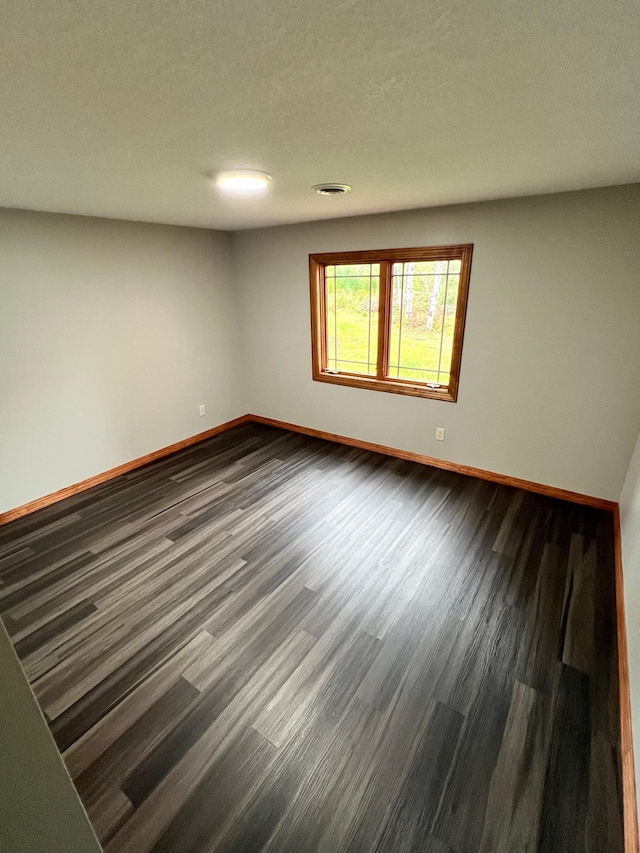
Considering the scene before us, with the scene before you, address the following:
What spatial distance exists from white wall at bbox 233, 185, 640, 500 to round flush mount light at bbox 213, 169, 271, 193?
5.14 feet

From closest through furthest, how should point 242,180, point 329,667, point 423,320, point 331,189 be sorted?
point 329,667
point 242,180
point 331,189
point 423,320

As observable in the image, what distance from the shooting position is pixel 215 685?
5.49 ft

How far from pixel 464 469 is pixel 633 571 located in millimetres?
1575

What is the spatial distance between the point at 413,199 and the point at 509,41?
187cm

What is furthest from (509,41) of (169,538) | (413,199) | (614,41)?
(169,538)

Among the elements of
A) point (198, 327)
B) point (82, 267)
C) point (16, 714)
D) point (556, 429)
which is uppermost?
point (82, 267)

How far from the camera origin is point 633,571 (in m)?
1.89

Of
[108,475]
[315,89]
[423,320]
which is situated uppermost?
[315,89]

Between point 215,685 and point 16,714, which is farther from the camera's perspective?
point 215,685

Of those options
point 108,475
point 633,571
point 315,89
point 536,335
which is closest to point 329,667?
point 633,571

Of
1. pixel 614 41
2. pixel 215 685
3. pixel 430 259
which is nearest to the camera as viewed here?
pixel 614 41

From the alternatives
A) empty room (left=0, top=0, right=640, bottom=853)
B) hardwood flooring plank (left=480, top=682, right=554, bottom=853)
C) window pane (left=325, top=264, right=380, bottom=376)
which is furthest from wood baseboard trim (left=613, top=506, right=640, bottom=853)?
window pane (left=325, top=264, right=380, bottom=376)

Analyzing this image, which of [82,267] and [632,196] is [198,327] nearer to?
[82,267]

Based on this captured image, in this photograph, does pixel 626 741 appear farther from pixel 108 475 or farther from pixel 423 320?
pixel 108 475
